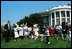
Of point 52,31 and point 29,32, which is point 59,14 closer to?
point 52,31

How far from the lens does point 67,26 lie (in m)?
24.8

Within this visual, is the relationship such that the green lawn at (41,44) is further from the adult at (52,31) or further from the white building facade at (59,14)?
the white building facade at (59,14)

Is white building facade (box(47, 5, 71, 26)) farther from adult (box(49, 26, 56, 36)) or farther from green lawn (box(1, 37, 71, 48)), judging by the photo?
green lawn (box(1, 37, 71, 48))

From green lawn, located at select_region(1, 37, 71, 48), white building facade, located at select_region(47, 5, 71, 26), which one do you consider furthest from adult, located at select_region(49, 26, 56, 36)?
white building facade, located at select_region(47, 5, 71, 26)

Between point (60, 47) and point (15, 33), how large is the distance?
6.37 meters

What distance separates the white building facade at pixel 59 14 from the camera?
54.2 metres

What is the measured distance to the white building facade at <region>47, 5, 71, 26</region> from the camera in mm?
54153

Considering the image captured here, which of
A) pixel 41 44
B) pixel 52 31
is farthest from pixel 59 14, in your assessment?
pixel 41 44

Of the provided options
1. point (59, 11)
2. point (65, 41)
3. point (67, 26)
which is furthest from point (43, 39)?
point (59, 11)

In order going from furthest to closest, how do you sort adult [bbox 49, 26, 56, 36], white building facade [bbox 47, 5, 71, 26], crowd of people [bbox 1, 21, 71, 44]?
white building facade [bbox 47, 5, 71, 26]
adult [bbox 49, 26, 56, 36]
crowd of people [bbox 1, 21, 71, 44]

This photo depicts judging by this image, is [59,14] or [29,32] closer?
[29,32]

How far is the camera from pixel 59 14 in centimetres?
5681

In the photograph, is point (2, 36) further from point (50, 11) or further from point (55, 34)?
point (50, 11)

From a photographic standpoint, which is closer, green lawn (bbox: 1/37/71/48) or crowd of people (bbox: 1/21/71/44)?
green lawn (bbox: 1/37/71/48)
